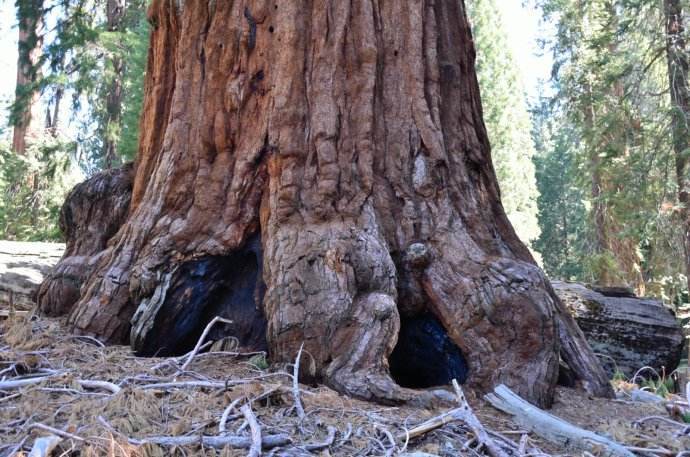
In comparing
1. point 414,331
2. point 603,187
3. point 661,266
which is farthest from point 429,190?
point 603,187

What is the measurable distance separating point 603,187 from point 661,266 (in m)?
3.19

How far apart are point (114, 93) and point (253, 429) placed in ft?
54.2

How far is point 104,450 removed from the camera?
216cm

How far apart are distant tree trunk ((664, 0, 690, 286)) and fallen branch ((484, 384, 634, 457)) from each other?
773 cm

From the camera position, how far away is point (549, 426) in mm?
2705

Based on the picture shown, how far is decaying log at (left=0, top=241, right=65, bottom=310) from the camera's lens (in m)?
6.15

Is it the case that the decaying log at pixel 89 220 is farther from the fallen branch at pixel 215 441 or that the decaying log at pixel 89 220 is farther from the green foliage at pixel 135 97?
the green foliage at pixel 135 97

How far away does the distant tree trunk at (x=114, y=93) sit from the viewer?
53.0ft

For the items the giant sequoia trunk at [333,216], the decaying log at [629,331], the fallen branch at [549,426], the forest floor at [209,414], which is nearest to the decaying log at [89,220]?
the giant sequoia trunk at [333,216]

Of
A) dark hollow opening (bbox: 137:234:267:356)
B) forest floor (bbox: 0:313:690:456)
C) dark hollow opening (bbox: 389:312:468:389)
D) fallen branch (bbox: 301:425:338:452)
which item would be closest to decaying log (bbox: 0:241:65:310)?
dark hollow opening (bbox: 137:234:267:356)

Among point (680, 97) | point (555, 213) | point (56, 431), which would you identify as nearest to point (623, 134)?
point (680, 97)

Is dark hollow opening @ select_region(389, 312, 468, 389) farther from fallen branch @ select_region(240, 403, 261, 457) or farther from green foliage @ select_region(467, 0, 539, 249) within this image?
green foliage @ select_region(467, 0, 539, 249)

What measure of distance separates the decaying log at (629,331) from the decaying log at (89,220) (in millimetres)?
3830

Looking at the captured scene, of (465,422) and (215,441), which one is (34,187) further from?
(465,422)
